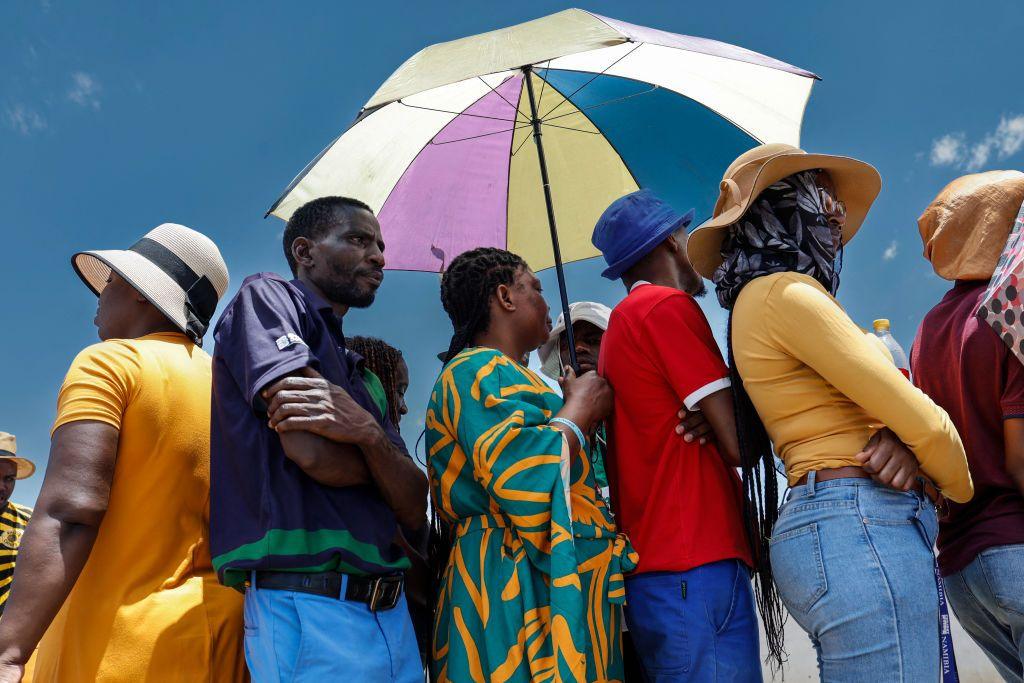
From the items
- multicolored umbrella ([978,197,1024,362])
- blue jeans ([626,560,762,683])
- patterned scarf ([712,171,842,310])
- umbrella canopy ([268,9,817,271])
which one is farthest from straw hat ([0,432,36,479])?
multicolored umbrella ([978,197,1024,362])

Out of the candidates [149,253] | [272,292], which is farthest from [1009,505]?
[149,253]

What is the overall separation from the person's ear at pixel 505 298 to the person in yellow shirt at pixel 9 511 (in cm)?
378

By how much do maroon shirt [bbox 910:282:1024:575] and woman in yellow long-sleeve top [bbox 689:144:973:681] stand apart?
1.10 feet

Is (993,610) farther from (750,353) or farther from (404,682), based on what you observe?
(404,682)

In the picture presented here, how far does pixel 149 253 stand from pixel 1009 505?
306cm

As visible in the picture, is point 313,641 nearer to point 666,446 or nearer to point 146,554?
point 146,554

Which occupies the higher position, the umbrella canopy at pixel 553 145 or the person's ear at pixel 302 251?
the umbrella canopy at pixel 553 145

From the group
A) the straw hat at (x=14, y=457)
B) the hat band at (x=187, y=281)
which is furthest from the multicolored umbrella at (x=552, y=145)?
the straw hat at (x=14, y=457)

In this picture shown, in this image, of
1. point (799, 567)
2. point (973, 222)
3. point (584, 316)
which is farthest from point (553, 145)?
point (799, 567)

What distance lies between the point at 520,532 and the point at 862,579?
3.21ft

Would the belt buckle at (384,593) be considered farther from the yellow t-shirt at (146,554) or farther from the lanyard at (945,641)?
the lanyard at (945,641)

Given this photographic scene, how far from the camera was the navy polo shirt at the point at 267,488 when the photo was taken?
2.46m

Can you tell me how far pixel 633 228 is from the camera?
10.8 ft

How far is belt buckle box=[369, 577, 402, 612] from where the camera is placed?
8.42 ft
